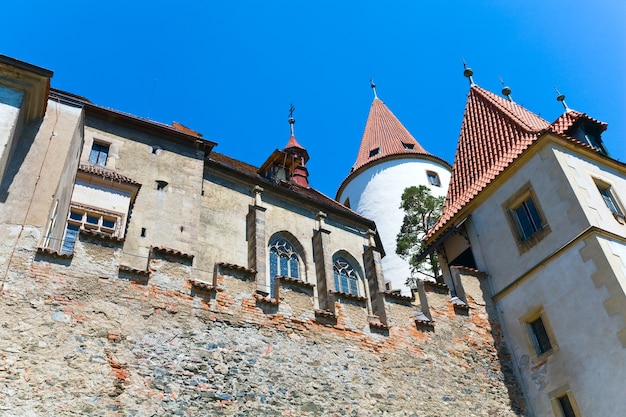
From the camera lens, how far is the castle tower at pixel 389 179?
1123 inches

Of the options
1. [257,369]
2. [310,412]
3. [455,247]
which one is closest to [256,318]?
[257,369]

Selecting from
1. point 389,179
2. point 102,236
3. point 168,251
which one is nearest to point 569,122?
point 168,251

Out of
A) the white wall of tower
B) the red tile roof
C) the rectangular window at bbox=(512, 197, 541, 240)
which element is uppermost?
the red tile roof

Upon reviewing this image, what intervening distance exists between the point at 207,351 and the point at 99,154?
1008 cm

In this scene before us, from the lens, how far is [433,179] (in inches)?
1249

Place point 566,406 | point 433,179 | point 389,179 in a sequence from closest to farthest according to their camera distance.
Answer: point 566,406
point 389,179
point 433,179

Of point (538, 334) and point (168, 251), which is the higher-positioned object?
point (168, 251)

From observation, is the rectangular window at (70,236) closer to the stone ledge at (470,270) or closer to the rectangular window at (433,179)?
the stone ledge at (470,270)

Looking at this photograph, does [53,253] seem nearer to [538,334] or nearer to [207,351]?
[207,351]

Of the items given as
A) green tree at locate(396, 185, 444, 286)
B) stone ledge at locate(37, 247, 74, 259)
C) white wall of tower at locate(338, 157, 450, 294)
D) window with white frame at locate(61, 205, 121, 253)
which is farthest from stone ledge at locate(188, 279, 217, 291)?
white wall of tower at locate(338, 157, 450, 294)

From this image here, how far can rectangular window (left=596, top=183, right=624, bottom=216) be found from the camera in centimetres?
1383

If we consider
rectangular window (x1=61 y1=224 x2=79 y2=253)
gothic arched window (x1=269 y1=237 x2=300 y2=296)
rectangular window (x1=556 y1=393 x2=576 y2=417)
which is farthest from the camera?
gothic arched window (x1=269 y1=237 x2=300 y2=296)

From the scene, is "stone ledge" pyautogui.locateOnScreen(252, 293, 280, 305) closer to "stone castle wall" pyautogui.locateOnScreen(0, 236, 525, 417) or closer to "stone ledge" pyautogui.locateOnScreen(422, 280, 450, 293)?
"stone castle wall" pyautogui.locateOnScreen(0, 236, 525, 417)

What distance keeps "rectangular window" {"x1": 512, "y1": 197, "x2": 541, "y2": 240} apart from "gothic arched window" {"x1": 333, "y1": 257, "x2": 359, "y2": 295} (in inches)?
368
